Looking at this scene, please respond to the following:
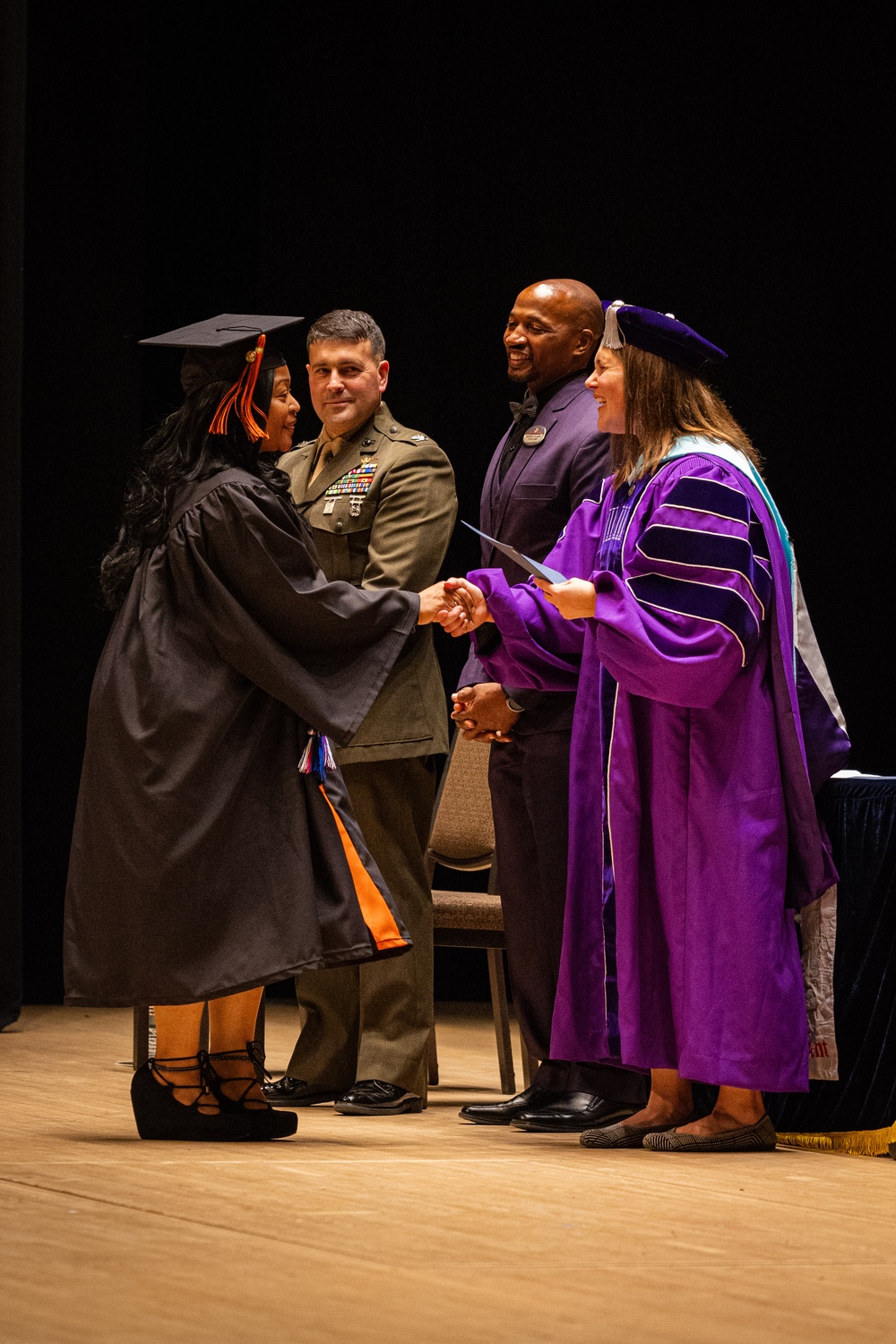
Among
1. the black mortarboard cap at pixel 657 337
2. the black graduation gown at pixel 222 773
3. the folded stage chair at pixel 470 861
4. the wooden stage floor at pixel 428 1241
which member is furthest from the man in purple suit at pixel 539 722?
the folded stage chair at pixel 470 861

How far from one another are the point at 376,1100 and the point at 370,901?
635 millimetres

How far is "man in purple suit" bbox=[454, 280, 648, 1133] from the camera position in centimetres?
358

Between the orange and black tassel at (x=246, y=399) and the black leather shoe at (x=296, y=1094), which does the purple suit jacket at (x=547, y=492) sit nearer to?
the orange and black tassel at (x=246, y=399)

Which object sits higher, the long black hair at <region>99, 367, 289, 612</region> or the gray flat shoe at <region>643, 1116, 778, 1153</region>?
the long black hair at <region>99, 367, 289, 612</region>

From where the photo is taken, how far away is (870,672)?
6477mm

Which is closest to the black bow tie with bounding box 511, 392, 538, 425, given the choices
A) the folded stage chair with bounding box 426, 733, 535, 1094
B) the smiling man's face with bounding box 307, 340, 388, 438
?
the smiling man's face with bounding box 307, 340, 388, 438

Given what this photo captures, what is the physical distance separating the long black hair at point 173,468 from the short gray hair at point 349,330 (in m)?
0.57

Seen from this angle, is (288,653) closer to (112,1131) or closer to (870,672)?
(112,1131)

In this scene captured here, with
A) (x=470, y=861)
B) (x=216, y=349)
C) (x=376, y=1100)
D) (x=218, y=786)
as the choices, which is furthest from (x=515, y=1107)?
(x=216, y=349)

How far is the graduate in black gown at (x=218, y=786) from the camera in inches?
124

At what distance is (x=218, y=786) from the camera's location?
3.20m

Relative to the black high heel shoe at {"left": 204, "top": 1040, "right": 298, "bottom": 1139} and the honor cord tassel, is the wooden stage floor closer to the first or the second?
the black high heel shoe at {"left": 204, "top": 1040, "right": 298, "bottom": 1139}

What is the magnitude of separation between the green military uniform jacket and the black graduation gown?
1.65 ft

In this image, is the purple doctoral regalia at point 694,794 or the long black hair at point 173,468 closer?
the purple doctoral regalia at point 694,794
